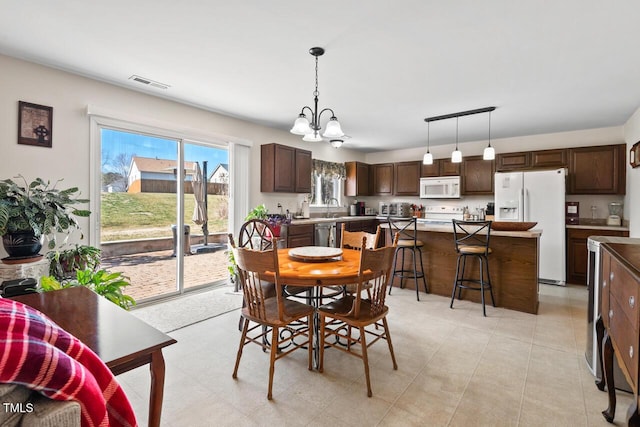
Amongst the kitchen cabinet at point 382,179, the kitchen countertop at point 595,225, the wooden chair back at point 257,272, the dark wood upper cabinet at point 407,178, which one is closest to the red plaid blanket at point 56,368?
the wooden chair back at point 257,272

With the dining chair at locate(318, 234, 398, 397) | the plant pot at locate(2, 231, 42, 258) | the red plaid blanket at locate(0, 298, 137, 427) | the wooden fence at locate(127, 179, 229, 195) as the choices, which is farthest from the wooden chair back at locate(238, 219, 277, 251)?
the plant pot at locate(2, 231, 42, 258)

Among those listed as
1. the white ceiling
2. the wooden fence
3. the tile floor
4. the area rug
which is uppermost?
the white ceiling

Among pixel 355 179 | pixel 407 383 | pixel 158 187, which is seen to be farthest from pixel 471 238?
pixel 158 187

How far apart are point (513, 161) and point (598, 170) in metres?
1.10

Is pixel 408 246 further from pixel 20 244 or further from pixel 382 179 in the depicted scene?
pixel 20 244

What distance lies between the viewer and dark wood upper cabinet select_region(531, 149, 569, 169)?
16.1 ft

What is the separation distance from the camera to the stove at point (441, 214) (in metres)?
6.11

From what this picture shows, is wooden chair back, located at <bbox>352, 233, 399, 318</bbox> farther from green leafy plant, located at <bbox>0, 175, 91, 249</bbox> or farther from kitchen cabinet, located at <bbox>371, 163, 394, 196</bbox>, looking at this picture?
kitchen cabinet, located at <bbox>371, 163, 394, 196</bbox>

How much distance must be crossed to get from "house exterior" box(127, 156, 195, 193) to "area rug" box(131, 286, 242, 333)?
4.41 feet

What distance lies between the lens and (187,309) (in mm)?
3455

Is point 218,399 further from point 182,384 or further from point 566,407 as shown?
point 566,407

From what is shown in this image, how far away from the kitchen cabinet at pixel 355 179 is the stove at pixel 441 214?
1.39 meters

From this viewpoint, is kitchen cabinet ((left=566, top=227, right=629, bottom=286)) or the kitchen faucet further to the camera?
the kitchen faucet

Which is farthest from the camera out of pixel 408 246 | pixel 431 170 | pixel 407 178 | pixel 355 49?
pixel 407 178
